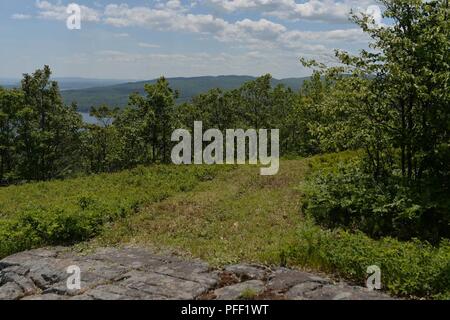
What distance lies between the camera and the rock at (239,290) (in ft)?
25.7

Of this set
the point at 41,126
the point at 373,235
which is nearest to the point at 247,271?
the point at 373,235

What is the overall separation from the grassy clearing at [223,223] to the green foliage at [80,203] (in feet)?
2.00

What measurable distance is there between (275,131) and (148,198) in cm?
3307

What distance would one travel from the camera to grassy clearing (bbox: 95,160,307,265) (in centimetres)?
1061

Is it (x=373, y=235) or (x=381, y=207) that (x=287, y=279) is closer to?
(x=373, y=235)

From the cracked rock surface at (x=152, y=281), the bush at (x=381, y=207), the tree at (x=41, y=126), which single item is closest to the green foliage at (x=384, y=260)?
the cracked rock surface at (x=152, y=281)

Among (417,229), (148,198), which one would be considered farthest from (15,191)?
(417,229)

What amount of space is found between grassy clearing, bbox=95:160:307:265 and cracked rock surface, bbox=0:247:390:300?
2.74 feet

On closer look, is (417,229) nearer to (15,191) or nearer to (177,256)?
(177,256)

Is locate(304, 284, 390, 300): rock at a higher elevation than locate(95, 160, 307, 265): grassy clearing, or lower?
higher

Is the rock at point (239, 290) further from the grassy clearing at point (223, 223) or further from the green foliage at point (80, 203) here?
the green foliage at point (80, 203)

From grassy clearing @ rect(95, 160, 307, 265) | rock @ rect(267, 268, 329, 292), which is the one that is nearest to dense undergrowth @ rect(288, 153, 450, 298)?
rock @ rect(267, 268, 329, 292)

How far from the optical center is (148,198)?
54.4ft

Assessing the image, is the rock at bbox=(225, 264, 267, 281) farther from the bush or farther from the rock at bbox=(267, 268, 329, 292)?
the bush
